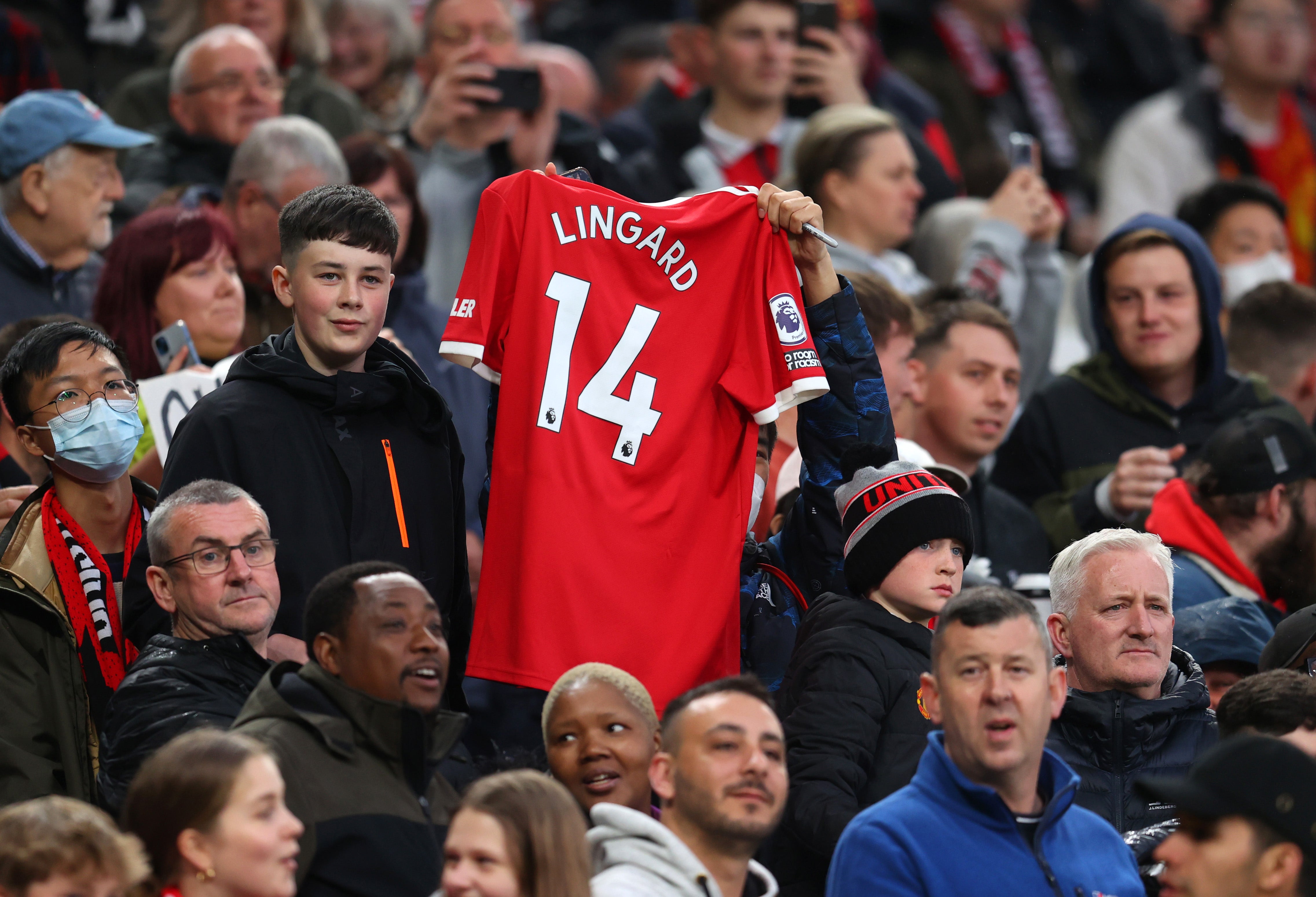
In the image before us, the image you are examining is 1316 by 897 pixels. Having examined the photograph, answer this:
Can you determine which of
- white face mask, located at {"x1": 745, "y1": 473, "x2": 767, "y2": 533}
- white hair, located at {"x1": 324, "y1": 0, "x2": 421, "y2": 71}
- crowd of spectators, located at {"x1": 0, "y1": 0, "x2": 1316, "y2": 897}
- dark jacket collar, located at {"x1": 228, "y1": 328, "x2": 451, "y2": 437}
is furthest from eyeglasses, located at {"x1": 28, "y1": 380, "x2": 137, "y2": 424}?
white hair, located at {"x1": 324, "y1": 0, "x2": 421, "y2": 71}

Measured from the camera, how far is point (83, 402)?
16.9ft

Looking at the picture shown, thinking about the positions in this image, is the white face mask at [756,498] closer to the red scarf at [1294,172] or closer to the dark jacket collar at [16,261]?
the dark jacket collar at [16,261]

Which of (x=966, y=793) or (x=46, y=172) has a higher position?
(x=46, y=172)

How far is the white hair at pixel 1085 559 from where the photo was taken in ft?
17.4

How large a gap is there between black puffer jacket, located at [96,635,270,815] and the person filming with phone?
3480mm

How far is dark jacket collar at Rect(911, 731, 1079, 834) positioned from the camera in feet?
13.8

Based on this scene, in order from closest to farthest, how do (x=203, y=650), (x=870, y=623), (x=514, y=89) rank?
1. (x=203, y=650)
2. (x=870, y=623)
3. (x=514, y=89)

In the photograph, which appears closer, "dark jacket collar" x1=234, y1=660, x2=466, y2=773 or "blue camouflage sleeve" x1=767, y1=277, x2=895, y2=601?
"dark jacket collar" x1=234, y1=660, x2=466, y2=773

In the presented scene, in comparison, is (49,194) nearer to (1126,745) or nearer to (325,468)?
(325,468)

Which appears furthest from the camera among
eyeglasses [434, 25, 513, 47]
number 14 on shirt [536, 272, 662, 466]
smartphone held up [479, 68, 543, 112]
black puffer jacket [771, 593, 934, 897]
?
eyeglasses [434, 25, 513, 47]

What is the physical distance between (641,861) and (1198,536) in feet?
9.80

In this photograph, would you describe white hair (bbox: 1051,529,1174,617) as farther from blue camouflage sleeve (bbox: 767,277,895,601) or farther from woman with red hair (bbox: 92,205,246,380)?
woman with red hair (bbox: 92,205,246,380)

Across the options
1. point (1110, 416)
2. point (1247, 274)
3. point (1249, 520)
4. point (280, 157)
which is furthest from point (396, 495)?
point (1247, 274)

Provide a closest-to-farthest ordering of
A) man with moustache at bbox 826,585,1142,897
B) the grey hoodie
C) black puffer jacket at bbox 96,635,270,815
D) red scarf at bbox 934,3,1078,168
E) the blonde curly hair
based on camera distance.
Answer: the grey hoodie
man with moustache at bbox 826,585,1142,897
black puffer jacket at bbox 96,635,270,815
the blonde curly hair
red scarf at bbox 934,3,1078,168
